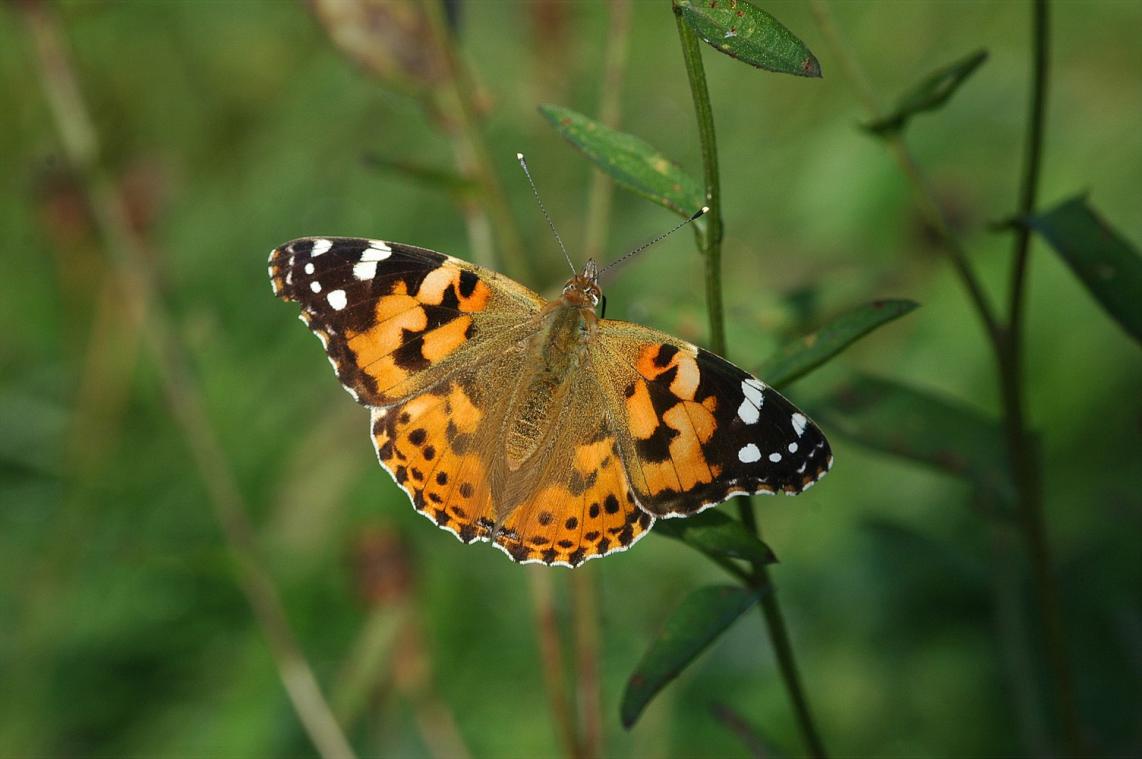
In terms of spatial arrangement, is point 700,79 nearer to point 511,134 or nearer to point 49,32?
point 49,32

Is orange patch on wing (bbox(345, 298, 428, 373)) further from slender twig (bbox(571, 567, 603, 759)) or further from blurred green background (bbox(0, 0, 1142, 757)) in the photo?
slender twig (bbox(571, 567, 603, 759))

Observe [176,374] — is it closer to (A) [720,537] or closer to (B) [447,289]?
(B) [447,289]

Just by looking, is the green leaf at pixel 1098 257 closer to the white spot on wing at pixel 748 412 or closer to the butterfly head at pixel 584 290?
the white spot on wing at pixel 748 412

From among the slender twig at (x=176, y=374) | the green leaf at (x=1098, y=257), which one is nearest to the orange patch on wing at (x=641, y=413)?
the green leaf at (x=1098, y=257)

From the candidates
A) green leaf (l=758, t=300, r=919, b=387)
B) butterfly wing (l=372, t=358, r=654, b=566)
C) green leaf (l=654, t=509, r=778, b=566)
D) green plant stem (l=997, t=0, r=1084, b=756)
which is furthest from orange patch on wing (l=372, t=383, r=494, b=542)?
green plant stem (l=997, t=0, r=1084, b=756)

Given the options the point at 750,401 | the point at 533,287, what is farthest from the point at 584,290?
the point at 750,401

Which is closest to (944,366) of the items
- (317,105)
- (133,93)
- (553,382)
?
(553,382)
